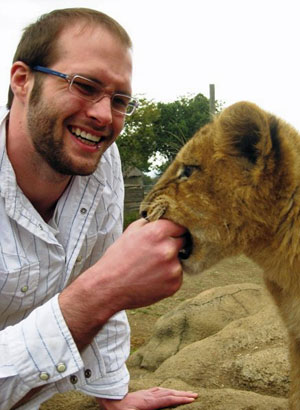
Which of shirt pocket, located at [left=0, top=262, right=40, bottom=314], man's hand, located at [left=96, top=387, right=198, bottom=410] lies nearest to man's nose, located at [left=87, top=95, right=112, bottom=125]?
shirt pocket, located at [left=0, top=262, right=40, bottom=314]

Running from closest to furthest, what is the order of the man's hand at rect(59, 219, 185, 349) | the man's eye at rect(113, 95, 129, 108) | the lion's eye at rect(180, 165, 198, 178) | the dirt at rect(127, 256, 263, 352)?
the man's hand at rect(59, 219, 185, 349), the lion's eye at rect(180, 165, 198, 178), the man's eye at rect(113, 95, 129, 108), the dirt at rect(127, 256, 263, 352)

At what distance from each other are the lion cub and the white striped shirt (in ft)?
2.17

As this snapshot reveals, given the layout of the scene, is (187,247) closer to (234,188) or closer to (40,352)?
(234,188)

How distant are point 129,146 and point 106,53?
16.4 m

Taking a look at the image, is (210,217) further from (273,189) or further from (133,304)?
(133,304)

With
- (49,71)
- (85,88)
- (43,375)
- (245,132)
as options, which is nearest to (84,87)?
(85,88)

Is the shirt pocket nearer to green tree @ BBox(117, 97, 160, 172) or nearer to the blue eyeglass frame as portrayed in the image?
the blue eyeglass frame

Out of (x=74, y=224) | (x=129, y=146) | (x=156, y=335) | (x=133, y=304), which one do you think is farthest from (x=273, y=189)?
(x=129, y=146)

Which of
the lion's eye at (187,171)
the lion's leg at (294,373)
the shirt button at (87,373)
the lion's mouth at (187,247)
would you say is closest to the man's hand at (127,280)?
the lion's mouth at (187,247)

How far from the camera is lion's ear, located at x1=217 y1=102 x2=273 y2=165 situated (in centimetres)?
284

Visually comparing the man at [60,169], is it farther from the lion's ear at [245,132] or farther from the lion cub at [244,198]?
the lion's ear at [245,132]

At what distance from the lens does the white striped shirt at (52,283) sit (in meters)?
2.63

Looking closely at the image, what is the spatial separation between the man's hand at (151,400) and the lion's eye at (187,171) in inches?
67.5

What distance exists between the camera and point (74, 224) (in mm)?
3559
